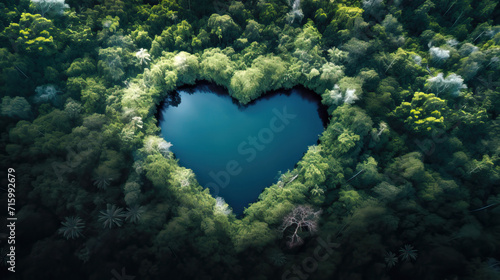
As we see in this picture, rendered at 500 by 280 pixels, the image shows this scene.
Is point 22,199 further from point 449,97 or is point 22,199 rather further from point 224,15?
point 449,97

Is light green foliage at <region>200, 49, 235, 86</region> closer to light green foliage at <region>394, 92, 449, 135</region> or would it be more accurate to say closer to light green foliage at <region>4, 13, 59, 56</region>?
light green foliage at <region>4, 13, 59, 56</region>

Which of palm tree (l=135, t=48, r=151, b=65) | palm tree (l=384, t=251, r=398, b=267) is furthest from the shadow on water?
palm tree (l=384, t=251, r=398, b=267)

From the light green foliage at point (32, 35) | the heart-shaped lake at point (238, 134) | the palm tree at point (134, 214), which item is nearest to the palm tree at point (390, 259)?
the heart-shaped lake at point (238, 134)

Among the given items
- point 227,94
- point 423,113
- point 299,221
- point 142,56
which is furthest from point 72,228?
point 423,113

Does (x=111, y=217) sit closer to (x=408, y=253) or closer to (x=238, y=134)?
(x=238, y=134)

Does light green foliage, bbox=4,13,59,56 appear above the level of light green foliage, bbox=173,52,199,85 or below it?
above

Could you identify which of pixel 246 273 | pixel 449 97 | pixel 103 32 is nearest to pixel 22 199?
pixel 103 32

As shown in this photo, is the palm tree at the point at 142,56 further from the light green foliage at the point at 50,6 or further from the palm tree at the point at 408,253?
the palm tree at the point at 408,253
